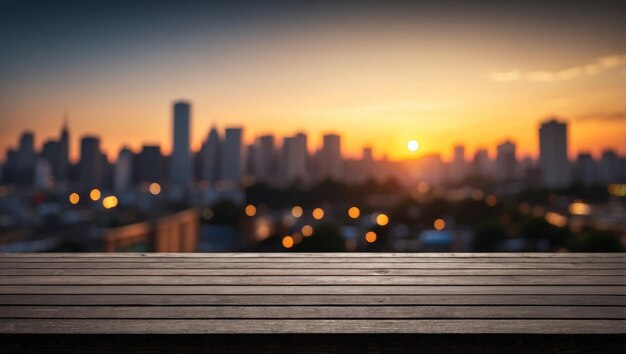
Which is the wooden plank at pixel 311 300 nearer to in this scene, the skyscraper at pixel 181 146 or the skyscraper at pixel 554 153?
the skyscraper at pixel 554 153

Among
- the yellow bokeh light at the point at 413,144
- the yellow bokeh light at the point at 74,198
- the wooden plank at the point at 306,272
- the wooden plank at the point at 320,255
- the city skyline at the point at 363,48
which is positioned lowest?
the yellow bokeh light at the point at 74,198

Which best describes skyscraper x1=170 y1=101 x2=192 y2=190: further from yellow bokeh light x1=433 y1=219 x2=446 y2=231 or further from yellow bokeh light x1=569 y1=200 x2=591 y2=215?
yellow bokeh light x1=569 y1=200 x2=591 y2=215

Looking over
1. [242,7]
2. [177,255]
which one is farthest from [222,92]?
[177,255]

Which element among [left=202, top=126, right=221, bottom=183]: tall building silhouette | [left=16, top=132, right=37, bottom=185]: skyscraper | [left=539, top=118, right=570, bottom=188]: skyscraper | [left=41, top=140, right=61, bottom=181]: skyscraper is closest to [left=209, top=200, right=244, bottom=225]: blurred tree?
[left=202, top=126, right=221, bottom=183]: tall building silhouette

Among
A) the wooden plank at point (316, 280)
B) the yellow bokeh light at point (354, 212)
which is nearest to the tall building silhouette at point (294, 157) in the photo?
the yellow bokeh light at point (354, 212)

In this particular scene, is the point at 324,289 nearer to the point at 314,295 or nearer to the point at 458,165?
the point at 314,295

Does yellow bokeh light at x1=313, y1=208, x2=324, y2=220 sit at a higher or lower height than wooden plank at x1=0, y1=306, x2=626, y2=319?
lower
